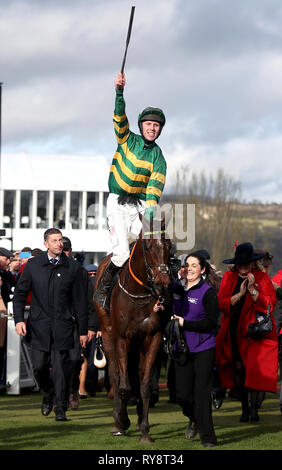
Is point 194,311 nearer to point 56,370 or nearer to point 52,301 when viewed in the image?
point 52,301

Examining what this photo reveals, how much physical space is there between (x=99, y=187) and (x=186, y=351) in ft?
163

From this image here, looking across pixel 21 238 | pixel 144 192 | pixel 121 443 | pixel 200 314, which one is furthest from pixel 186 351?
pixel 21 238

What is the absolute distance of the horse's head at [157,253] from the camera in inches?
359

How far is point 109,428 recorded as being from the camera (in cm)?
1044

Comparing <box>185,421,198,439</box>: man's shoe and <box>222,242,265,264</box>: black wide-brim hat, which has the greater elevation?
<box>222,242,265,264</box>: black wide-brim hat

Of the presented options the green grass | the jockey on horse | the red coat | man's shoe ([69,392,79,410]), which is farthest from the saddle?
man's shoe ([69,392,79,410])

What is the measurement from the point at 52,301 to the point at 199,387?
8.70 ft

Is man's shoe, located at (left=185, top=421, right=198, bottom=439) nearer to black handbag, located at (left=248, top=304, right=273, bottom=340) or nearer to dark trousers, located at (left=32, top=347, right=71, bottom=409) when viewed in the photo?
black handbag, located at (left=248, top=304, right=273, bottom=340)

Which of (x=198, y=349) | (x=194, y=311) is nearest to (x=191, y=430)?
(x=198, y=349)

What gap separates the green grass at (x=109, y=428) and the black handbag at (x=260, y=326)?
1.02 meters

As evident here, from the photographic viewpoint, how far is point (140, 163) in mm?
10180

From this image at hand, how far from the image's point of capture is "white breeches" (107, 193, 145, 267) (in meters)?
10.4

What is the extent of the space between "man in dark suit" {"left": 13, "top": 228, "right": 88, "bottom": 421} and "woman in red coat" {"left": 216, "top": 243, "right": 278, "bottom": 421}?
1.66 m
